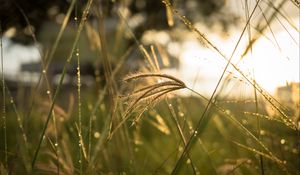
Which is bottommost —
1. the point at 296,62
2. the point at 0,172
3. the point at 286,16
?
the point at 0,172

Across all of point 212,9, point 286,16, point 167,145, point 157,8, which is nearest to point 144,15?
point 157,8

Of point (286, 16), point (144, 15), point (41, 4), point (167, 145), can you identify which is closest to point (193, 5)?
point (144, 15)

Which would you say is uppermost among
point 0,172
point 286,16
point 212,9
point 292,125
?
point 212,9

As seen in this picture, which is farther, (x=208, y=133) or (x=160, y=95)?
(x=208, y=133)

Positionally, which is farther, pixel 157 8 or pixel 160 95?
pixel 157 8

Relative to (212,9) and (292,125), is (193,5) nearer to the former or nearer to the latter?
(212,9)

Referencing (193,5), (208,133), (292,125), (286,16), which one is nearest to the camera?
(292,125)

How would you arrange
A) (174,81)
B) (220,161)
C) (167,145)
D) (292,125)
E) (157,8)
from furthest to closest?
(157,8)
(167,145)
(220,161)
(292,125)
(174,81)

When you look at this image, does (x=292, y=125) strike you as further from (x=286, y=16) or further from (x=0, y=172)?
(x=0, y=172)

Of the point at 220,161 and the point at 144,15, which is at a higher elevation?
the point at 144,15
